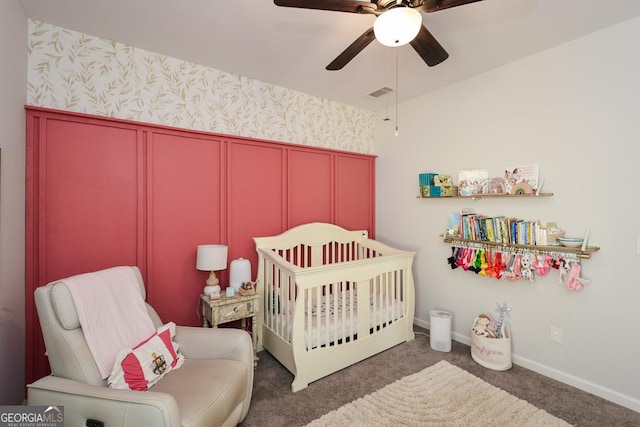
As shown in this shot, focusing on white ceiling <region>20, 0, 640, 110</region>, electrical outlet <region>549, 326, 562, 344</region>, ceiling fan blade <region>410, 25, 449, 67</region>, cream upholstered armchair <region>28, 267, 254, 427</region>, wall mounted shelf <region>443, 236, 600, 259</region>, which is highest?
white ceiling <region>20, 0, 640, 110</region>

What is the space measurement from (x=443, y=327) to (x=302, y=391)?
146 cm

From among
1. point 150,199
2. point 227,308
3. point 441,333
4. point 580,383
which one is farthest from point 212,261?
point 580,383

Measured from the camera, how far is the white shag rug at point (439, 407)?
185cm

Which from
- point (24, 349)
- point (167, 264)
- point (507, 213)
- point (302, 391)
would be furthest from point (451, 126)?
point (24, 349)

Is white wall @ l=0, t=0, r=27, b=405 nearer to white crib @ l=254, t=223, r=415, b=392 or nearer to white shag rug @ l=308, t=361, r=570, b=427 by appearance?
white crib @ l=254, t=223, r=415, b=392

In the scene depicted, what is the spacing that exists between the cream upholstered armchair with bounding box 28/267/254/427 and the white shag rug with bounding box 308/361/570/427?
62 cm

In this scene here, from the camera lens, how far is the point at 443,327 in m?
2.81

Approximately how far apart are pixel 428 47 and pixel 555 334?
2.39 meters

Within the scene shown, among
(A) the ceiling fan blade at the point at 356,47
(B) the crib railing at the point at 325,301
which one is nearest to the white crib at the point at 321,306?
(B) the crib railing at the point at 325,301

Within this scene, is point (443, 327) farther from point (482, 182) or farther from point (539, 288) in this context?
point (482, 182)

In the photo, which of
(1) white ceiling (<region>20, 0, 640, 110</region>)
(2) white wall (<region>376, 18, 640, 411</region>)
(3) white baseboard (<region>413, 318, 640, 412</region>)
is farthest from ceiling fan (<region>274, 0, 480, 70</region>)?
(3) white baseboard (<region>413, 318, 640, 412</region>)

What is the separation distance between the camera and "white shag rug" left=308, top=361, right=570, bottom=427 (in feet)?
6.06

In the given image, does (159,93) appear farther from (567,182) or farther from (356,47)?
(567,182)

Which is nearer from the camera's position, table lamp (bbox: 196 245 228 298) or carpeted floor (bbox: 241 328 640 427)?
carpeted floor (bbox: 241 328 640 427)
